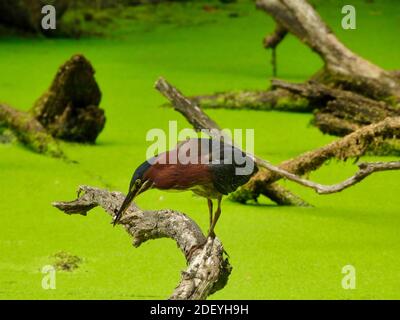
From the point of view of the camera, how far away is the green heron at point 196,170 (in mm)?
2613

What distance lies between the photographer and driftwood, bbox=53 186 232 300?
295cm

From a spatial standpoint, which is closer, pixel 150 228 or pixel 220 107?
pixel 150 228

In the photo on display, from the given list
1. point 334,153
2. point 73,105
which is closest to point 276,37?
point 73,105

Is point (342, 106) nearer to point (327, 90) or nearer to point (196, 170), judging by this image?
point (327, 90)

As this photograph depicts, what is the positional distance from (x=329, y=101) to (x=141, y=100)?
1.54 meters

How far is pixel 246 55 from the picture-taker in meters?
8.76

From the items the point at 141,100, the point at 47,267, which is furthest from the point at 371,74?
the point at 47,267

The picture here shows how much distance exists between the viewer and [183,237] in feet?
10.5

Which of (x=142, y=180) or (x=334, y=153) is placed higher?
(x=142, y=180)

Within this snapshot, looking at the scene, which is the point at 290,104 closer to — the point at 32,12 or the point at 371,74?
the point at 371,74

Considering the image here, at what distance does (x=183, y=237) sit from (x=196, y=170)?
0.54 m

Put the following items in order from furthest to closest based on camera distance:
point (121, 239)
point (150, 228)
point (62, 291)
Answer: point (121, 239) → point (62, 291) → point (150, 228)
